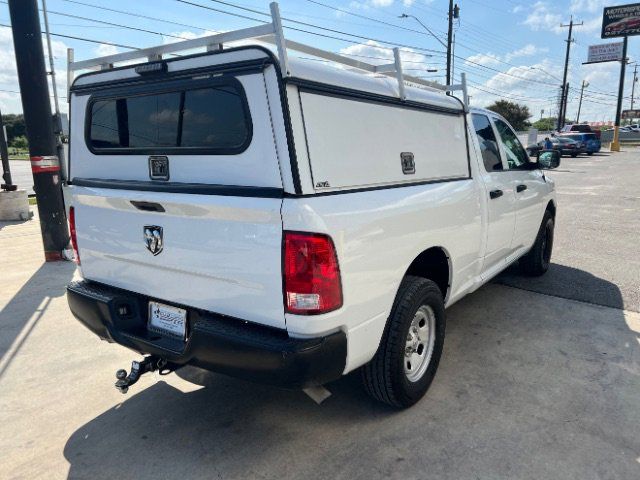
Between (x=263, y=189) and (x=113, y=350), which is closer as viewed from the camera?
(x=263, y=189)

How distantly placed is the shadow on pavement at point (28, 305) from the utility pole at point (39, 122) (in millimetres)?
484

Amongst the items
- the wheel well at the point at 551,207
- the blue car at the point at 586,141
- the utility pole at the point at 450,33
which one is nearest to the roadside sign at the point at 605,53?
the blue car at the point at 586,141

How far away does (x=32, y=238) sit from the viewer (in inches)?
312

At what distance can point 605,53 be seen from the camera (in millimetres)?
49406

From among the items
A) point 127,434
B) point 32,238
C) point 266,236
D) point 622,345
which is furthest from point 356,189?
point 32,238

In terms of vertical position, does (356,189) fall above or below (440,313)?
above

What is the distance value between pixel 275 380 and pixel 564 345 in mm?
2649

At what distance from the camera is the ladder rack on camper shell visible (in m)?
2.16

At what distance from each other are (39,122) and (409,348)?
5.72 m

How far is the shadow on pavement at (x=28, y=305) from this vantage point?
398cm

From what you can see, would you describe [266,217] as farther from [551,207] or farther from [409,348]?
[551,207]

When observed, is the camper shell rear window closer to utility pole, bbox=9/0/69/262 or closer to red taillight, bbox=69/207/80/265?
red taillight, bbox=69/207/80/265

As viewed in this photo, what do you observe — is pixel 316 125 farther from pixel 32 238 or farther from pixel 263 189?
pixel 32 238


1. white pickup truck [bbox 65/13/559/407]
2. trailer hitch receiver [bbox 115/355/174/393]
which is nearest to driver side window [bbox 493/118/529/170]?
white pickup truck [bbox 65/13/559/407]
